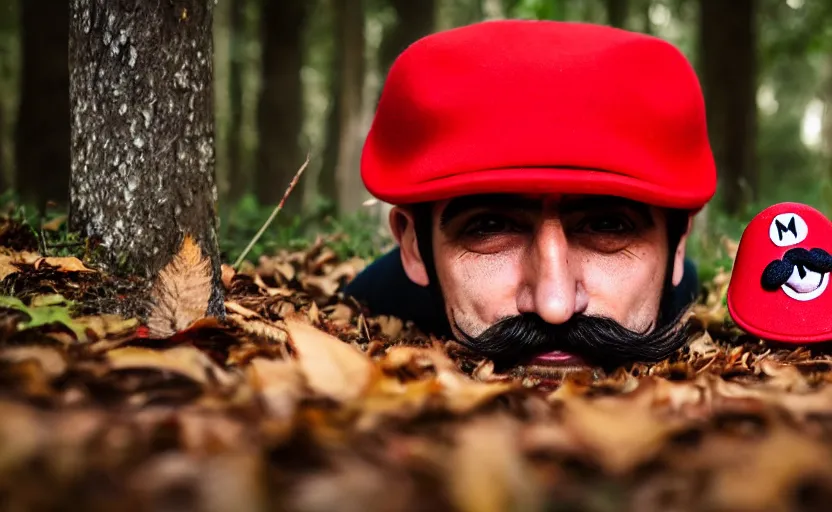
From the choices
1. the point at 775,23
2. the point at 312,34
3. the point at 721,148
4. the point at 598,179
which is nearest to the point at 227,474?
the point at 598,179

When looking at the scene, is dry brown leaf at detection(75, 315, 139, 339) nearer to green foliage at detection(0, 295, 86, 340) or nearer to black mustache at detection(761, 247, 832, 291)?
green foliage at detection(0, 295, 86, 340)

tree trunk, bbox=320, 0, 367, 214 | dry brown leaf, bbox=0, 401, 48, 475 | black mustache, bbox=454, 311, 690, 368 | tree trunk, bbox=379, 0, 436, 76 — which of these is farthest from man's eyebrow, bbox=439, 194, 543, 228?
tree trunk, bbox=320, 0, 367, 214

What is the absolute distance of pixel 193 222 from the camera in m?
2.12

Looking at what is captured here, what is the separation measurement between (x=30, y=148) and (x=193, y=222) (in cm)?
433

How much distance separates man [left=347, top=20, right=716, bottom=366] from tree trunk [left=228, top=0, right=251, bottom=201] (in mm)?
10816

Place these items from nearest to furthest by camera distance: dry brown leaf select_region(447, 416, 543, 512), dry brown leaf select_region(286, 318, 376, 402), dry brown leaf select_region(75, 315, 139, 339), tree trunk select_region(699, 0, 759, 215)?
dry brown leaf select_region(447, 416, 543, 512) → dry brown leaf select_region(286, 318, 376, 402) → dry brown leaf select_region(75, 315, 139, 339) → tree trunk select_region(699, 0, 759, 215)

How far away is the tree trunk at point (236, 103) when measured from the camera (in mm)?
12984

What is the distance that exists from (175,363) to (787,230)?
181 centimetres

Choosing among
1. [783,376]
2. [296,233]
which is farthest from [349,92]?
[783,376]

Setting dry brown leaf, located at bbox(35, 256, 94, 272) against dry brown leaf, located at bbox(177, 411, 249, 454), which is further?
dry brown leaf, located at bbox(35, 256, 94, 272)

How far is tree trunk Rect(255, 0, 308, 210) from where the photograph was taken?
32.2 feet

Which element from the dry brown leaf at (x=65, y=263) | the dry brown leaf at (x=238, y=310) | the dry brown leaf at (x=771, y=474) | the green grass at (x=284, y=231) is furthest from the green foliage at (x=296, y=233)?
the dry brown leaf at (x=771, y=474)

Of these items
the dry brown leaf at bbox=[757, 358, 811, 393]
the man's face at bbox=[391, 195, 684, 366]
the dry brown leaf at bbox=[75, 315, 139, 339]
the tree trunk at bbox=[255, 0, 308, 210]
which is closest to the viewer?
the dry brown leaf at bbox=[757, 358, 811, 393]

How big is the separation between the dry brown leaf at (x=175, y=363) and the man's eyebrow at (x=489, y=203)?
105 centimetres
